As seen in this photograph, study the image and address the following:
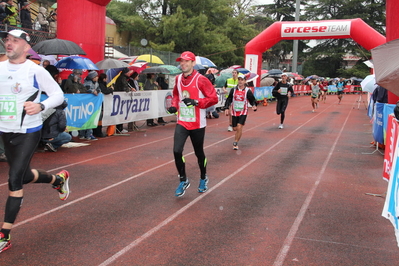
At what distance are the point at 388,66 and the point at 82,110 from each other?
27.1ft

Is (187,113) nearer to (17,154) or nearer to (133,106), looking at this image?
(17,154)

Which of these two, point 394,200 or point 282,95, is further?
point 282,95

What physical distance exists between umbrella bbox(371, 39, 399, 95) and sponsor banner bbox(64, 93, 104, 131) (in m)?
7.58

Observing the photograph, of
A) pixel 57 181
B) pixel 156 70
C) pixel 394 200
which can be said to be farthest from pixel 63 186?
pixel 156 70

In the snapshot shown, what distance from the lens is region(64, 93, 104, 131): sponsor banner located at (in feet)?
35.7

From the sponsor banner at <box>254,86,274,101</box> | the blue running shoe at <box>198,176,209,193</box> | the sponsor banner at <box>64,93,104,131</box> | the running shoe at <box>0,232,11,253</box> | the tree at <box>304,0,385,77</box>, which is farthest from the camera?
the tree at <box>304,0,385,77</box>

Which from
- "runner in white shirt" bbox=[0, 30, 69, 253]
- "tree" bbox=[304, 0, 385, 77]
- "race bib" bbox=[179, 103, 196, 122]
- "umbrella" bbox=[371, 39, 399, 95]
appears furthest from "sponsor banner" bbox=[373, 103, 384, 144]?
"tree" bbox=[304, 0, 385, 77]

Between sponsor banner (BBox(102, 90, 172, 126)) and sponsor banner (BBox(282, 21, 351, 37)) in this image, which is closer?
sponsor banner (BBox(102, 90, 172, 126))

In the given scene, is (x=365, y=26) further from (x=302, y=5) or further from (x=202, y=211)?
(x=302, y=5)

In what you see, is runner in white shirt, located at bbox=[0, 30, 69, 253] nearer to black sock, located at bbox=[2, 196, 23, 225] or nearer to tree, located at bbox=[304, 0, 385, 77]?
black sock, located at bbox=[2, 196, 23, 225]

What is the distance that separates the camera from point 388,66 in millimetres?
5191

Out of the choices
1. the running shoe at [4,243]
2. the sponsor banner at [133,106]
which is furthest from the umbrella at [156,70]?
the running shoe at [4,243]

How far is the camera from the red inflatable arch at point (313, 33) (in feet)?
79.2

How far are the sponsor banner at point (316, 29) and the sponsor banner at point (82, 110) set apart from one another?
1801 centimetres
